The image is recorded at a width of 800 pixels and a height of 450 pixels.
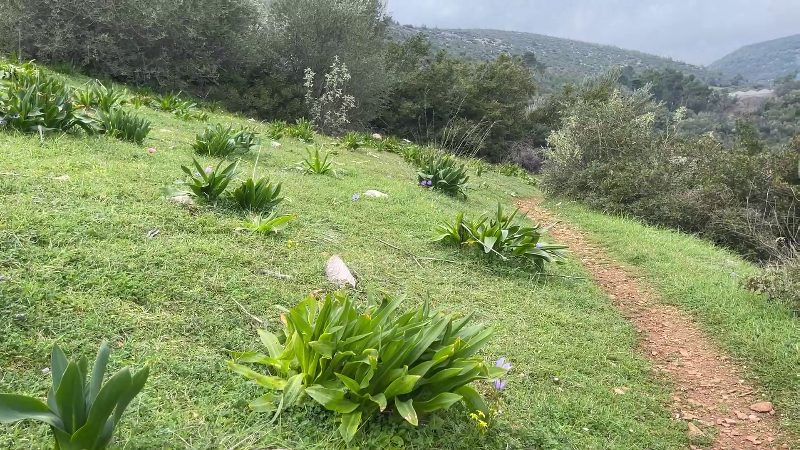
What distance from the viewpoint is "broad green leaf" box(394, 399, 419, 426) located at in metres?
2.01

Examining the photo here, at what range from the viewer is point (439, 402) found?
2160mm

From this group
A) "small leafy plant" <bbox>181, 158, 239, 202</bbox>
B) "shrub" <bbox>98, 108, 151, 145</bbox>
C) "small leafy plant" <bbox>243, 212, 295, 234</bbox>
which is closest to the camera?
"small leafy plant" <bbox>243, 212, 295, 234</bbox>

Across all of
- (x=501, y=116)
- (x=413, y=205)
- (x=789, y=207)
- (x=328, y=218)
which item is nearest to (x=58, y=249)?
(x=328, y=218)

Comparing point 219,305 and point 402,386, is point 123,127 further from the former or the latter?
point 402,386

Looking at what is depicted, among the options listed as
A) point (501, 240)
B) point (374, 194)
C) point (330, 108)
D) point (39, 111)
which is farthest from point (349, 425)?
point (330, 108)

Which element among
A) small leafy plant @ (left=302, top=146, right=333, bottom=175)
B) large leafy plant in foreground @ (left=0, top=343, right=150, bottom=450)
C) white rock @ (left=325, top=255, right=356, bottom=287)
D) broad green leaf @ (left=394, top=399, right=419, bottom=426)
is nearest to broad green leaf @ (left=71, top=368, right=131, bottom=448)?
large leafy plant in foreground @ (left=0, top=343, right=150, bottom=450)

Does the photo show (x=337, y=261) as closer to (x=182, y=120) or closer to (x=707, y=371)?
(x=707, y=371)

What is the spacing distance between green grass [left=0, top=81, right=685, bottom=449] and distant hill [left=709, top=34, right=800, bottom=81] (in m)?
117

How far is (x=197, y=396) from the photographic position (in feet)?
6.95

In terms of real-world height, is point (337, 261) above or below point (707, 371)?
above

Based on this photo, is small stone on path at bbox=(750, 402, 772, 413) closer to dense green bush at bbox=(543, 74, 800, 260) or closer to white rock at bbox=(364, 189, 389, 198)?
white rock at bbox=(364, 189, 389, 198)

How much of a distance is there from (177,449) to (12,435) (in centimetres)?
52

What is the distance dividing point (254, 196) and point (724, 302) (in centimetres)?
451

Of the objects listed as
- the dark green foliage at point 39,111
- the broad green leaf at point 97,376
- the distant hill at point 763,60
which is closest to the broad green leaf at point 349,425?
the broad green leaf at point 97,376
